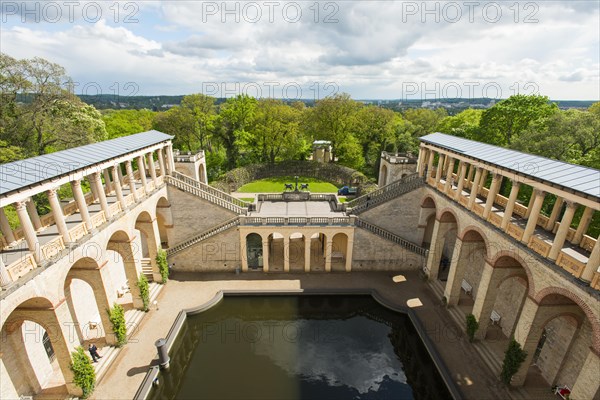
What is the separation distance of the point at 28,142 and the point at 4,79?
6.65 meters

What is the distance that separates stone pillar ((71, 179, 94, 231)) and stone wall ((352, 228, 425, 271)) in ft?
70.1

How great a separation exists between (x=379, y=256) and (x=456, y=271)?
25.1 feet

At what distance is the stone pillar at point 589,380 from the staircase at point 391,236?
16.2 m

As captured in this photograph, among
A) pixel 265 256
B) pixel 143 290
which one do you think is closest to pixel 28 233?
pixel 143 290

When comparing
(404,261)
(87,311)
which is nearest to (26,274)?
(87,311)

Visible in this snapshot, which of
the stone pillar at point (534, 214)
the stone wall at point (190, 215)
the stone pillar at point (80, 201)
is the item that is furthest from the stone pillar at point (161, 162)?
the stone pillar at point (534, 214)

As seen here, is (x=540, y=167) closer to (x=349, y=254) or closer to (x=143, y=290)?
(x=349, y=254)

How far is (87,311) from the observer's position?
2298 cm

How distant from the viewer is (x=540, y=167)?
1694 centimetres

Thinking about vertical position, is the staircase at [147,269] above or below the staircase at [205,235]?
below

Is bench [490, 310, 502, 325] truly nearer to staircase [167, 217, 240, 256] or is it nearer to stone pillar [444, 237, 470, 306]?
stone pillar [444, 237, 470, 306]

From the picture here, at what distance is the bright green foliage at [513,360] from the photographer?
56.9 ft

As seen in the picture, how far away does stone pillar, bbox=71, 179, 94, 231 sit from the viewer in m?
18.0

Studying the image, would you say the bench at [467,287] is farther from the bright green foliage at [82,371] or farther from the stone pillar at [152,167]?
the stone pillar at [152,167]
